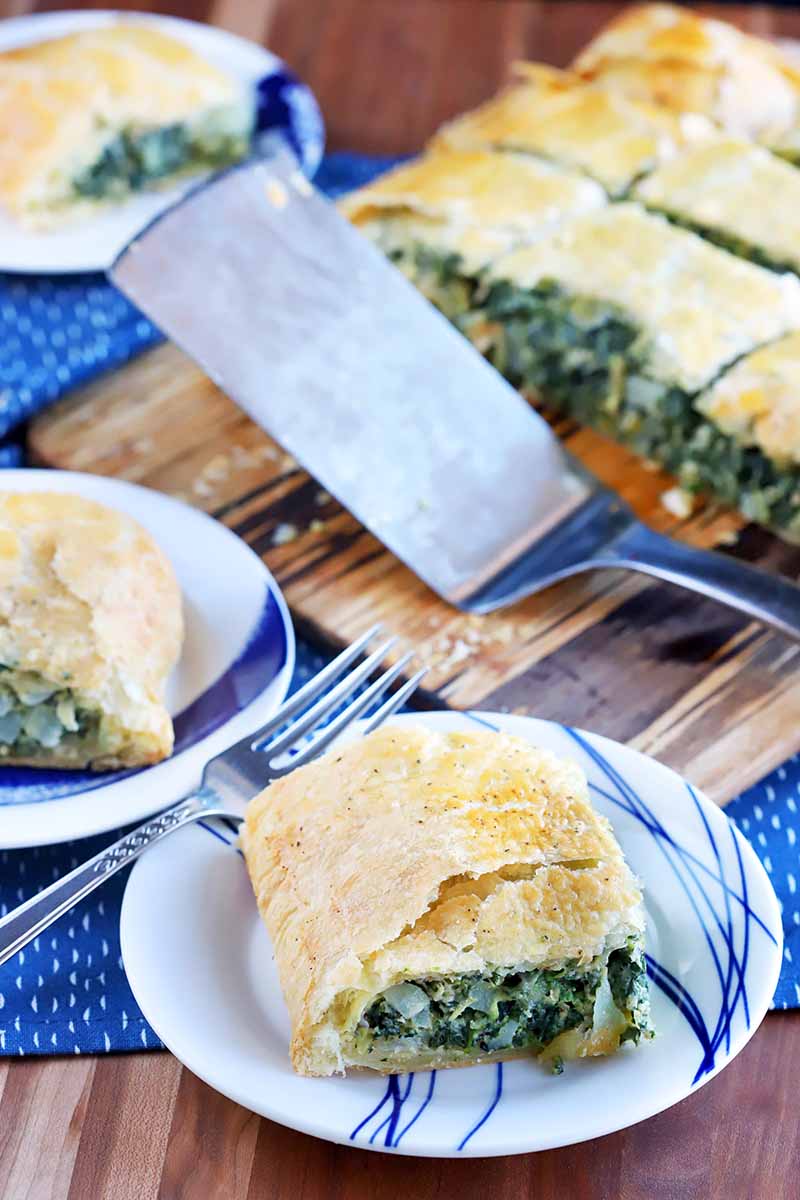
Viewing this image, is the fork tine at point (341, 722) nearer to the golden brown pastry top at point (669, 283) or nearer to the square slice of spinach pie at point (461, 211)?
the golden brown pastry top at point (669, 283)

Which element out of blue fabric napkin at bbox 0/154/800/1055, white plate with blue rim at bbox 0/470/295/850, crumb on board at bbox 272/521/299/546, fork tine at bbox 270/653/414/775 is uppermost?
fork tine at bbox 270/653/414/775

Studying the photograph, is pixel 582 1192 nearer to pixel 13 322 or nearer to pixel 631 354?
pixel 631 354

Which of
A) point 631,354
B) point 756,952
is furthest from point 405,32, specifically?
point 756,952

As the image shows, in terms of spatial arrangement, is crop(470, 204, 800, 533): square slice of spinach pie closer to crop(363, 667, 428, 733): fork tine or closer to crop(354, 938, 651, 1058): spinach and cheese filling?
crop(363, 667, 428, 733): fork tine

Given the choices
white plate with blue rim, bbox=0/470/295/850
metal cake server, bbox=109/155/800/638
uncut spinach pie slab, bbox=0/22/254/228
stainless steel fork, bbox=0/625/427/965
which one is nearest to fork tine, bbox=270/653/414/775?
stainless steel fork, bbox=0/625/427/965

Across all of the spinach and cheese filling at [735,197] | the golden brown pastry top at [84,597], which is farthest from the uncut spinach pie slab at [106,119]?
the golden brown pastry top at [84,597]
